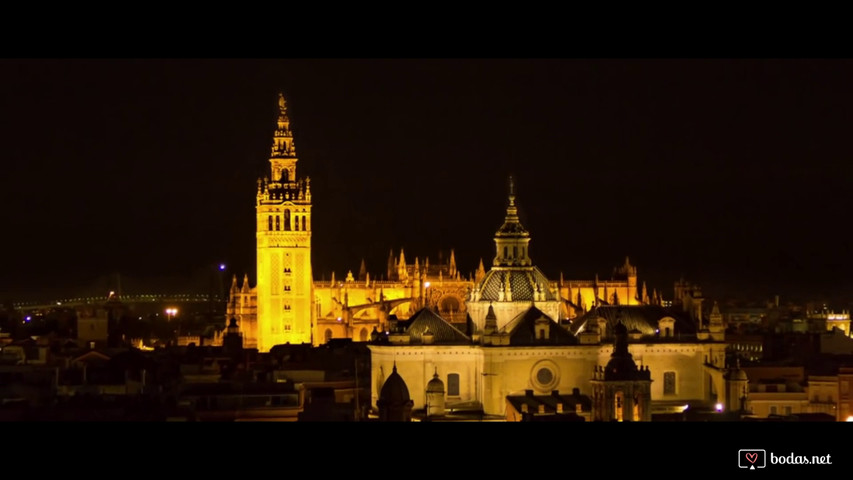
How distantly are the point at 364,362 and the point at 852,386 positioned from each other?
9.25 m

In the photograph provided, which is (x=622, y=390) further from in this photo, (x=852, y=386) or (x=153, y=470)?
(x=153, y=470)

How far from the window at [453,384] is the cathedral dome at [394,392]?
2.00 m

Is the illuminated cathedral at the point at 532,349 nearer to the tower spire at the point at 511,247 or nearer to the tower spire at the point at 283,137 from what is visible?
the tower spire at the point at 511,247

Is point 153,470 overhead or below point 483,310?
below

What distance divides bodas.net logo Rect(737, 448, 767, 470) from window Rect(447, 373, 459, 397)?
16.6 meters

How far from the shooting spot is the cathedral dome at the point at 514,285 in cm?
3256

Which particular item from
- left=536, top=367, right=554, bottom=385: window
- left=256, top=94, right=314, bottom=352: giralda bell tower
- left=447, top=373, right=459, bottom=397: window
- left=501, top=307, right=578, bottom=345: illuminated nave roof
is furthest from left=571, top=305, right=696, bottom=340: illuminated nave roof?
left=256, top=94, right=314, bottom=352: giralda bell tower

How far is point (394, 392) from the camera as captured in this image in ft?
95.7

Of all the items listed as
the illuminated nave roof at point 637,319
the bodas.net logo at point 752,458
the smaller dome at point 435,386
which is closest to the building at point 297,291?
the illuminated nave roof at point 637,319

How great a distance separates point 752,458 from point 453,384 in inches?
657

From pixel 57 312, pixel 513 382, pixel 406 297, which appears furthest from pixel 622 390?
pixel 57 312

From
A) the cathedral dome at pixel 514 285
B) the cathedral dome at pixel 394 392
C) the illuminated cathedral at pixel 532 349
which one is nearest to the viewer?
the cathedral dome at pixel 394 392

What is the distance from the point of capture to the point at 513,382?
3133cm

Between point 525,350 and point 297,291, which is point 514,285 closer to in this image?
point 525,350
